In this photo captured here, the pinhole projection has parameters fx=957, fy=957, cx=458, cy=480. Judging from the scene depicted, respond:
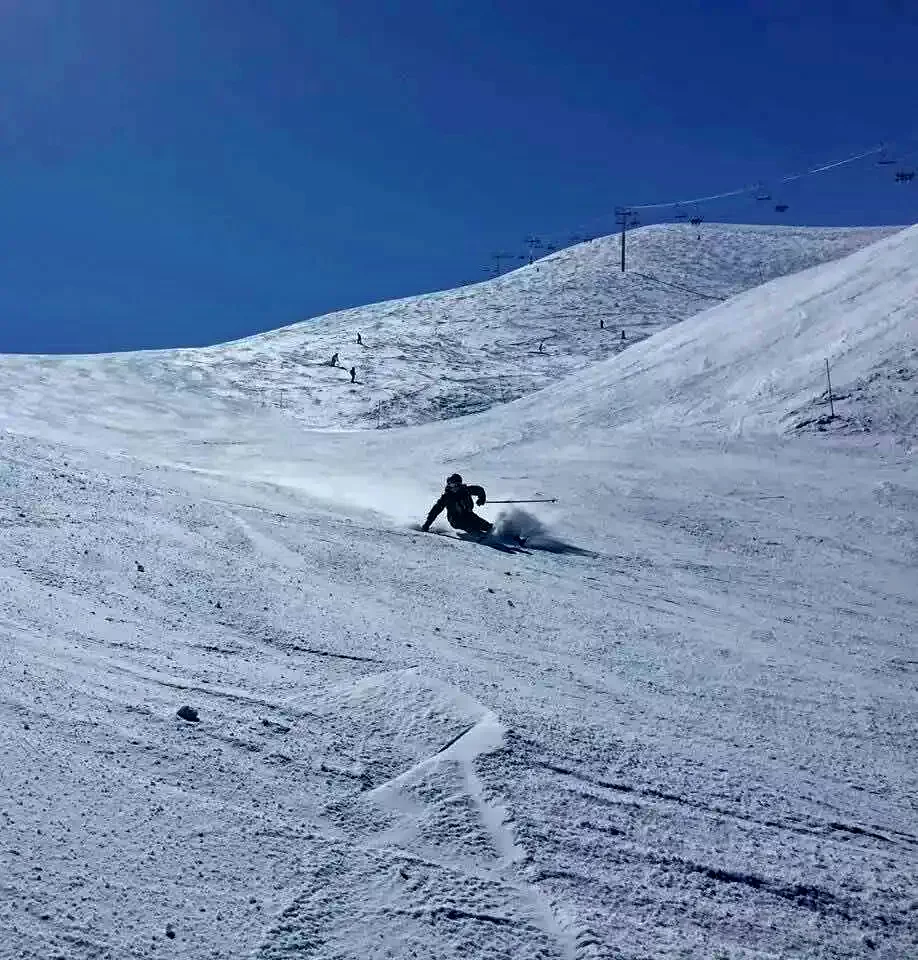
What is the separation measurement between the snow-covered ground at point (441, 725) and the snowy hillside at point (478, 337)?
2087 centimetres

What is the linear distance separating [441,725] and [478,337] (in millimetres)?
45593

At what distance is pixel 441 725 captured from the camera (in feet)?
21.1

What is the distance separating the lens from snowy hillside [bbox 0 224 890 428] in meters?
38.0

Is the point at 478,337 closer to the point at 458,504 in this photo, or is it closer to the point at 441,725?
the point at 458,504

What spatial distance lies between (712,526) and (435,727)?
1087 centimetres

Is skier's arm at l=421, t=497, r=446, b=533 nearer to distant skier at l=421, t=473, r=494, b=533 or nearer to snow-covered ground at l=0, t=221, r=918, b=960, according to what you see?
distant skier at l=421, t=473, r=494, b=533

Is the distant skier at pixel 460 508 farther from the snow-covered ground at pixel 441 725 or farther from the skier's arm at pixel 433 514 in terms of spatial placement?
the snow-covered ground at pixel 441 725

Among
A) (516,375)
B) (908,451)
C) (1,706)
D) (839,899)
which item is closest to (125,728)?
(1,706)

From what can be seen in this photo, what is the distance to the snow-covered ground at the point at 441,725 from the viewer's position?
14.7 ft

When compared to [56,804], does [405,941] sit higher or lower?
lower

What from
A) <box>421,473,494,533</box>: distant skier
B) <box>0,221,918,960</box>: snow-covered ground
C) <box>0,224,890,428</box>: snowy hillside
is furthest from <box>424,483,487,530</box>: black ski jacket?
<box>0,224,890,428</box>: snowy hillside

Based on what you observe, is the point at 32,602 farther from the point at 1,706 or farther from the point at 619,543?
the point at 619,543

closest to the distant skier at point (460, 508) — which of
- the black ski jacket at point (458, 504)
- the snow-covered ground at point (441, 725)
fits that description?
the black ski jacket at point (458, 504)

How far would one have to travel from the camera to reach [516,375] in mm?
43875
